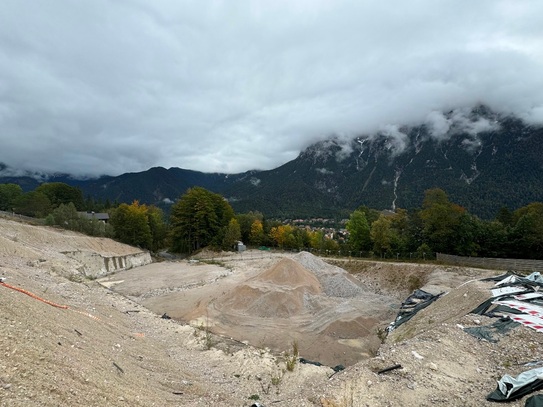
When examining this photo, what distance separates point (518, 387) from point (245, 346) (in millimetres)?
11993

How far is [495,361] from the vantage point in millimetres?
10469

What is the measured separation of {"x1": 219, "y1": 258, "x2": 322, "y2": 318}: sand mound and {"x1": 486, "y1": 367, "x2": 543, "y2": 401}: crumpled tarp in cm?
1613

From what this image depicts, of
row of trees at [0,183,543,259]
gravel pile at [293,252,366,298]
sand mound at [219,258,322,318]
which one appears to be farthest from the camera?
row of trees at [0,183,543,259]

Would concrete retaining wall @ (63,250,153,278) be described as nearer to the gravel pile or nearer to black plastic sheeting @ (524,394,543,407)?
the gravel pile

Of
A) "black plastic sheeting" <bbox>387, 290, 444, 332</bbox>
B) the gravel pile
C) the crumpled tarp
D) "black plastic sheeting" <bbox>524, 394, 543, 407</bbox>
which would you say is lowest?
the gravel pile

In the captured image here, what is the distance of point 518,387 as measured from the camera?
7.66 metres

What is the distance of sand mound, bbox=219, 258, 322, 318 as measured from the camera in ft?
77.8

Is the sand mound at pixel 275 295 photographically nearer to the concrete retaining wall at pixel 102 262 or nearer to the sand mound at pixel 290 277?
the sand mound at pixel 290 277

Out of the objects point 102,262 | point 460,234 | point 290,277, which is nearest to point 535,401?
point 290,277

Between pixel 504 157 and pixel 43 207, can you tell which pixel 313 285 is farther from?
pixel 504 157

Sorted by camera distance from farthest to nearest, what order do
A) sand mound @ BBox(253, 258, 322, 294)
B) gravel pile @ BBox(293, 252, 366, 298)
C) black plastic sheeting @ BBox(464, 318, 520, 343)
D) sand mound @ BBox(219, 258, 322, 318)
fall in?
gravel pile @ BBox(293, 252, 366, 298), sand mound @ BBox(253, 258, 322, 294), sand mound @ BBox(219, 258, 322, 318), black plastic sheeting @ BBox(464, 318, 520, 343)

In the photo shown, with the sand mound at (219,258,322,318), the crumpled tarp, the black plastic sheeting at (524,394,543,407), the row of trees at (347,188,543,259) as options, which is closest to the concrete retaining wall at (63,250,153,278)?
the sand mound at (219,258,322,318)

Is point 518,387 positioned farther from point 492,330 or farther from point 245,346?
point 245,346

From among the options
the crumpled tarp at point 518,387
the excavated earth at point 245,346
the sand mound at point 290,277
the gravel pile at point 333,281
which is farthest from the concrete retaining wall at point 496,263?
the crumpled tarp at point 518,387
